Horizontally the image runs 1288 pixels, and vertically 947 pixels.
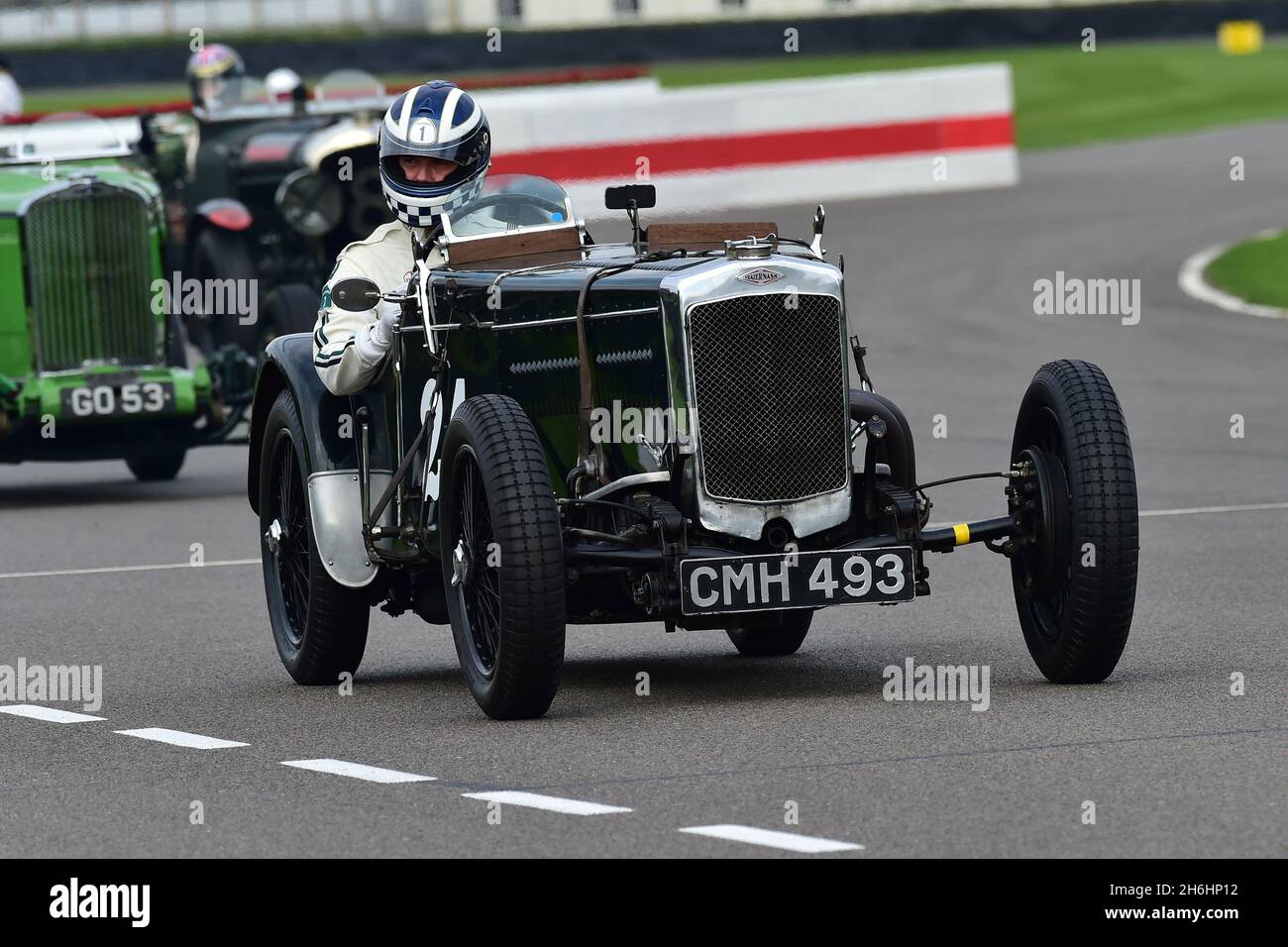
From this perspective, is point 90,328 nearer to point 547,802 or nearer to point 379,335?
point 379,335

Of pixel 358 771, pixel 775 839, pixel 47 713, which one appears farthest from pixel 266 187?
pixel 775 839

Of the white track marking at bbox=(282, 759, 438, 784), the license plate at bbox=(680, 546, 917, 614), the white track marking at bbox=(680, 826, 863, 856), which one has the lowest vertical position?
the white track marking at bbox=(282, 759, 438, 784)

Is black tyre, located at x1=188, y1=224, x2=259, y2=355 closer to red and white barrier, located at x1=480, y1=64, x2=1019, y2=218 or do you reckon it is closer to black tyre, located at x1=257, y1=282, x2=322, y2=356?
black tyre, located at x1=257, y1=282, x2=322, y2=356

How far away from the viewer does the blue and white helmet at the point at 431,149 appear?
923cm

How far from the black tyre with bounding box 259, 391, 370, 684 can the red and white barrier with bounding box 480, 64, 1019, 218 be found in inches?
648

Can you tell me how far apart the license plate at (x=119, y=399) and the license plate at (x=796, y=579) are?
8215 mm

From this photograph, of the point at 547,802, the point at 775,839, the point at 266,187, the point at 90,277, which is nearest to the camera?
the point at 775,839

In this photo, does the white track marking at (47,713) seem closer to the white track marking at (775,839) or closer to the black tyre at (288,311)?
the white track marking at (775,839)

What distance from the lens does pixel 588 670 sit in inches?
372

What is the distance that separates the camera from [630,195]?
899cm

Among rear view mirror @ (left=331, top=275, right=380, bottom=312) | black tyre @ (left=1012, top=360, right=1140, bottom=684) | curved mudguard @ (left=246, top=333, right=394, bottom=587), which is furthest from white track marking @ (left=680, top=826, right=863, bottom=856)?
curved mudguard @ (left=246, top=333, right=394, bottom=587)

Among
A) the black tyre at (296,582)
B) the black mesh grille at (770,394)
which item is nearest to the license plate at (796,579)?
the black mesh grille at (770,394)

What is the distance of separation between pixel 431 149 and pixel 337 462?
1.09 m

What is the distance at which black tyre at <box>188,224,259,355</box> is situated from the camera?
17923 mm
